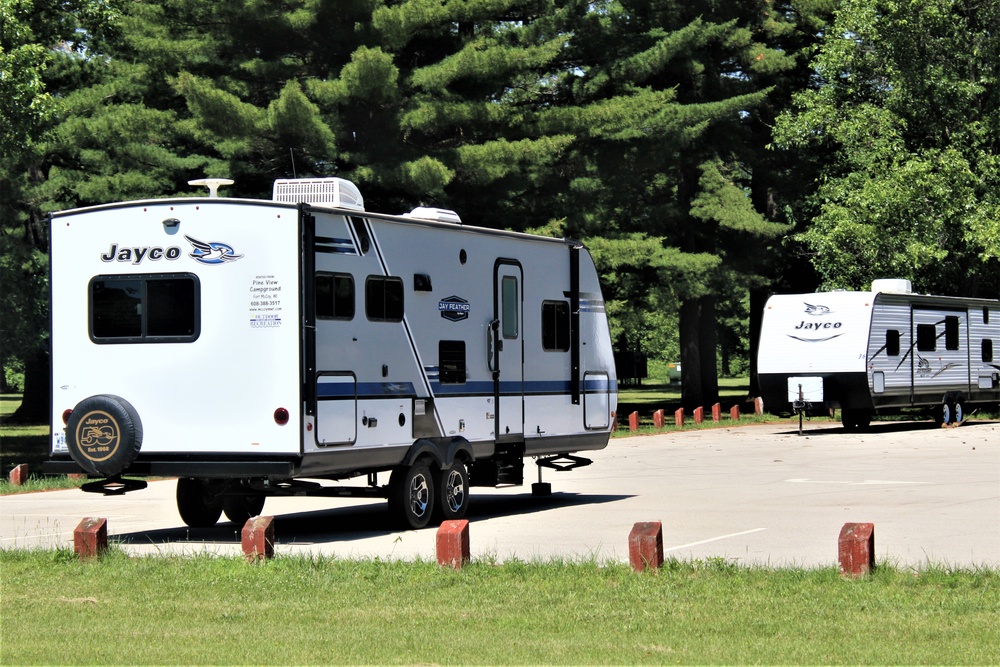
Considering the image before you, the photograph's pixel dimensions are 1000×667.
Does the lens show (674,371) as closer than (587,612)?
No

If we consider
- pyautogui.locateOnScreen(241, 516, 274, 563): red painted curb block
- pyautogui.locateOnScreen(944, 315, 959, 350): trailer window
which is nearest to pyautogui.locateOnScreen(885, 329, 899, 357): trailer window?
pyautogui.locateOnScreen(944, 315, 959, 350): trailer window

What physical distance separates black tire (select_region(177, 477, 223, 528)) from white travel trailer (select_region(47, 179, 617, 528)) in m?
0.02

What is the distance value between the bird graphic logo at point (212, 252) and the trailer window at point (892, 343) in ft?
70.7

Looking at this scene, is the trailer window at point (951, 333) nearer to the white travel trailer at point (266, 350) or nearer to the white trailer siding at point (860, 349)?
the white trailer siding at point (860, 349)

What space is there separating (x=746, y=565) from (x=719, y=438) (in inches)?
781

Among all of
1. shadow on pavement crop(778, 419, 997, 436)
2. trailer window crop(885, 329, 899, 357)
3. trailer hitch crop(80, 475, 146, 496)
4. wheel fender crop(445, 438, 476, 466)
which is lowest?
shadow on pavement crop(778, 419, 997, 436)

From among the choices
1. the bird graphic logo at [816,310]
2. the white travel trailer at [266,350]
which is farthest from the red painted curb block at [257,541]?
the bird graphic logo at [816,310]

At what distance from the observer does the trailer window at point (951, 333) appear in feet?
116

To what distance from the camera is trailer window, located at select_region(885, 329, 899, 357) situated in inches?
1287

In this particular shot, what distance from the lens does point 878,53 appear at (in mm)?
39156

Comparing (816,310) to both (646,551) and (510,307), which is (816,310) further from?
(646,551)

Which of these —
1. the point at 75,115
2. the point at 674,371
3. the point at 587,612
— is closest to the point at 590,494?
the point at 587,612

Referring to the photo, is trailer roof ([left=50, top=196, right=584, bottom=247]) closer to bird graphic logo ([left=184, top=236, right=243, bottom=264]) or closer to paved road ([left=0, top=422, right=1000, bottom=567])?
bird graphic logo ([left=184, top=236, right=243, bottom=264])

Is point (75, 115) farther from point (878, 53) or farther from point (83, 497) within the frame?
point (878, 53)
